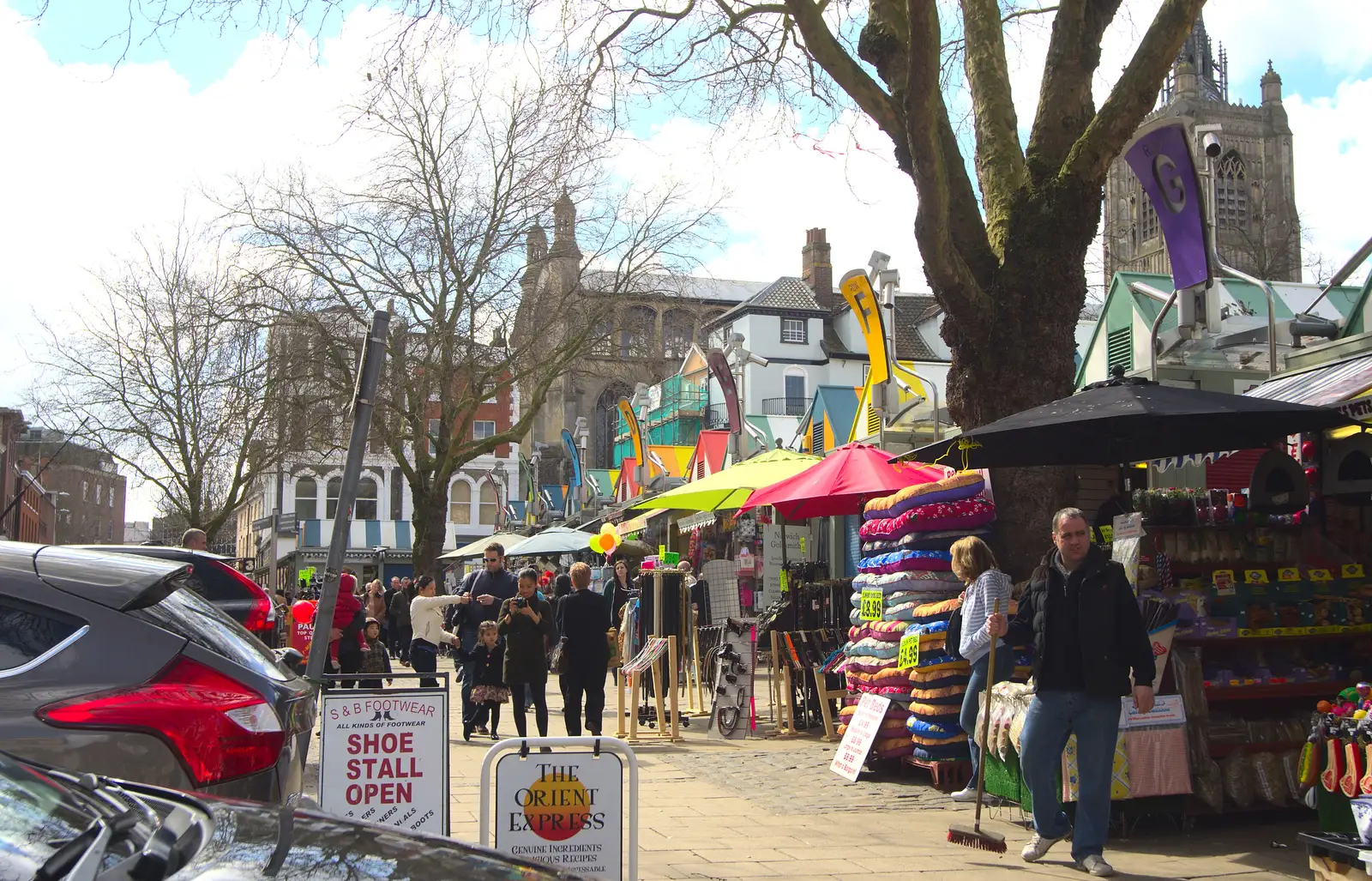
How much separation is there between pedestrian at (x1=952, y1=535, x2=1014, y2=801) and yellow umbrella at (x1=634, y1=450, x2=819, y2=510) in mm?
4755

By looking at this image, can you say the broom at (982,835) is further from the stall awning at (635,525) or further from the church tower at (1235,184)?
the church tower at (1235,184)

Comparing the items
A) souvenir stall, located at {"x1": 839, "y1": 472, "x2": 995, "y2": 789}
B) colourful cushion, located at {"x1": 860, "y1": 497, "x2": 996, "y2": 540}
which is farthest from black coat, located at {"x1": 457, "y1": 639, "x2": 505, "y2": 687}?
colourful cushion, located at {"x1": 860, "y1": 497, "x2": 996, "y2": 540}

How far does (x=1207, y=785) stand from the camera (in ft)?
25.7

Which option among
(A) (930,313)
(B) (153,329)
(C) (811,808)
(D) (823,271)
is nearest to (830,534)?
(C) (811,808)

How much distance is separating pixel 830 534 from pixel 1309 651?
12480 millimetres

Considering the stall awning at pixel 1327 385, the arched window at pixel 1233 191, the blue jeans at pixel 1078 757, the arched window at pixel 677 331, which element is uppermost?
the arched window at pixel 1233 191

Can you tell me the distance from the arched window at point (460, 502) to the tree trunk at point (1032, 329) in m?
56.8

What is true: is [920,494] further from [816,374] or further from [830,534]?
[816,374]

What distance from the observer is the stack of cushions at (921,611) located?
374 inches

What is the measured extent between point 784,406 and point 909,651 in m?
47.7

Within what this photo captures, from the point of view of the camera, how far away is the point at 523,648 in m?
11.6

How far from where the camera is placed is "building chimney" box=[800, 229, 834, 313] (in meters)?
60.7

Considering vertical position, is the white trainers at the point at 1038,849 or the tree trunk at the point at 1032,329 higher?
the tree trunk at the point at 1032,329

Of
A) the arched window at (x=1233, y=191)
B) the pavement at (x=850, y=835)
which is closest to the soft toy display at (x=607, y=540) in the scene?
the pavement at (x=850, y=835)
